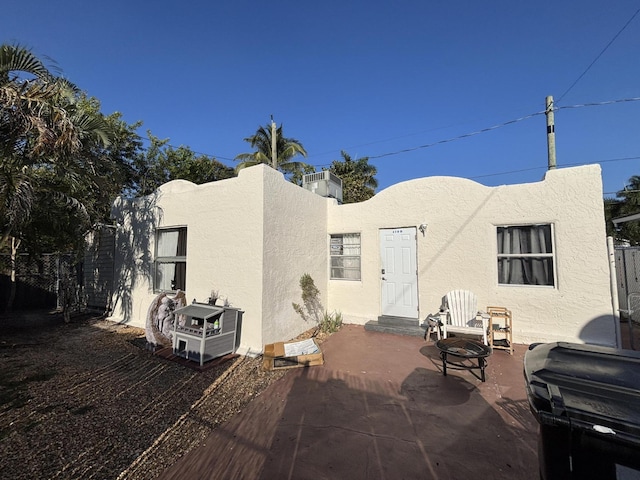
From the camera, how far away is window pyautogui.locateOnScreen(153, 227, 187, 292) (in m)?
6.41

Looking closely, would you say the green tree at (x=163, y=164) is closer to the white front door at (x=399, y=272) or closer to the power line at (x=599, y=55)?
the white front door at (x=399, y=272)

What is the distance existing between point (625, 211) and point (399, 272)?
78.0ft

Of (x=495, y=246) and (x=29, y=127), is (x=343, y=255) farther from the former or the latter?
(x=29, y=127)

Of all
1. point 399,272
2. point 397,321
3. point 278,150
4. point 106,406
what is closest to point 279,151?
point 278,150

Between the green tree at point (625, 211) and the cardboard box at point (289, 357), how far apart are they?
2225 cm

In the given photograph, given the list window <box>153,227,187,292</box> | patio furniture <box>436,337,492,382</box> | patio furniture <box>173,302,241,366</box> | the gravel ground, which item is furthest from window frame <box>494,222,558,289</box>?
window <box>153,227,187,292</box>

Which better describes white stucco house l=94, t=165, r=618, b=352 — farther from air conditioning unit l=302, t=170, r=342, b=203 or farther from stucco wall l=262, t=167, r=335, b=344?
air conditioning unit l=302, t=170, r=342, b=203

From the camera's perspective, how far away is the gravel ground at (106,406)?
2465 mm

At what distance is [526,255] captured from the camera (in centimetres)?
546

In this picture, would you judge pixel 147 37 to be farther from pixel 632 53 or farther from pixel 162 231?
pixel 632 53

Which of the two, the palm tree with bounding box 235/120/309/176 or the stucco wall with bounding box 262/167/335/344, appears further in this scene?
the palm tree with bounding box 235/120/309/176

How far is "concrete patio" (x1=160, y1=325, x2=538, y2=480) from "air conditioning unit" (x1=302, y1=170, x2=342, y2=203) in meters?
4.86

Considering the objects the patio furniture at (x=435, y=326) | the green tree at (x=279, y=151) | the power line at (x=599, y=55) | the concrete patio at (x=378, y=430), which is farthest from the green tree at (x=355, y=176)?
the concrete patio at (x=378, y=430)

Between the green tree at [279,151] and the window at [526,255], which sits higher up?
the green tree at [279,151]
